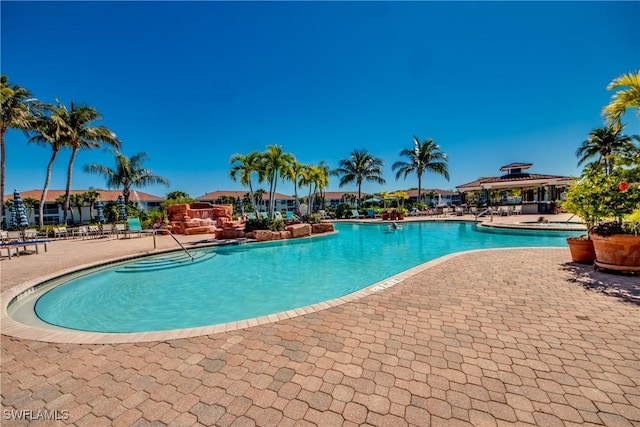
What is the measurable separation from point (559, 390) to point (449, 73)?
17.3 metres

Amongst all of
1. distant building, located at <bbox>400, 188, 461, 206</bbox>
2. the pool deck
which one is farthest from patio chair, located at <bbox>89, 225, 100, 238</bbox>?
distant building, located at <bbox>400, 188, 461, 206</bbox>

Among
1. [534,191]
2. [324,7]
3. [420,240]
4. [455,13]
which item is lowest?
[420,240]

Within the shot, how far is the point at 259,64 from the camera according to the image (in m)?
15.3

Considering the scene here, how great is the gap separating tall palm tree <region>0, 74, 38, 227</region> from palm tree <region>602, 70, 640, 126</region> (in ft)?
89.4

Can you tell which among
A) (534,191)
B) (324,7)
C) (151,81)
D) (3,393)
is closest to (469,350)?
(3,393)

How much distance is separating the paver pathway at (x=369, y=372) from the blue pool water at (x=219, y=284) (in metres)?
1.95

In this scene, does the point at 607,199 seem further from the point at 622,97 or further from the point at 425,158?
the point at 425,158

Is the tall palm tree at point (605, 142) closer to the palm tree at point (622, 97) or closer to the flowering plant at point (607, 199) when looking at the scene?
the palm tree at point (622, 97)

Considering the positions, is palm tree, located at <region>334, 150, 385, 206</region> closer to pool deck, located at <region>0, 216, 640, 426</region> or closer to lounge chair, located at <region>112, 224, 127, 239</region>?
lounge chair, located at <region>112, 224, 127, 239</region>

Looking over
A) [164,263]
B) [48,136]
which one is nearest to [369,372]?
[164,263]

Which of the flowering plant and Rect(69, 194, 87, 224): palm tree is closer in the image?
the flowering plant

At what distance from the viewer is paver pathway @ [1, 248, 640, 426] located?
1812 mm

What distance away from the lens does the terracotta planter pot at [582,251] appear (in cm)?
560

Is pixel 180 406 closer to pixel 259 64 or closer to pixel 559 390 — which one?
pixel 559 390
